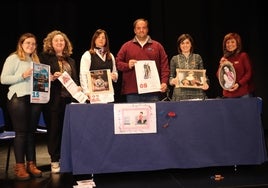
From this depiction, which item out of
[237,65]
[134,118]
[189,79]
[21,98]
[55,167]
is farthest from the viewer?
[237,65]

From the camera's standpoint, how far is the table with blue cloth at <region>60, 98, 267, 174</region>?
3.37 meters

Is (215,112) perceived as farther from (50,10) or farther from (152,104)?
(50,10)

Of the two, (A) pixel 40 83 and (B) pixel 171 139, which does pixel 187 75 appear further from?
(A) pixel 40 83

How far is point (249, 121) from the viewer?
361 centimetres

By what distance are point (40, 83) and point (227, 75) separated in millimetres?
1925

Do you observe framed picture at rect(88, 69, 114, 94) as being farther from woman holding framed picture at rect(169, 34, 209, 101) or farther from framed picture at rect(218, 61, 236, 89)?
framed picture at rect(218, 61, 236, 89)

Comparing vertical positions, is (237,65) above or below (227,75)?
above

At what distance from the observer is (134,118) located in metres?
3.42

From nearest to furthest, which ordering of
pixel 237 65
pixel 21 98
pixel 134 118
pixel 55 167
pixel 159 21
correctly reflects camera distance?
pixel 134 118 → pixel 21 98 → pixel 55 167 → pixel 237 65 → pixel 159 21

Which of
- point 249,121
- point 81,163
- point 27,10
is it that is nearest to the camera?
point 81,163

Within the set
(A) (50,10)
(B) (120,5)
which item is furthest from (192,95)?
(A) (50,10)

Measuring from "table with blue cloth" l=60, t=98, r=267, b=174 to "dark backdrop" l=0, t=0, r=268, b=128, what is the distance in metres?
3.43

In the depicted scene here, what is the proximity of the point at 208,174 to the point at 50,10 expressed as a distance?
4592mm

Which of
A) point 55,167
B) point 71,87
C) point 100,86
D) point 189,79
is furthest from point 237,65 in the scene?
point 55,167
